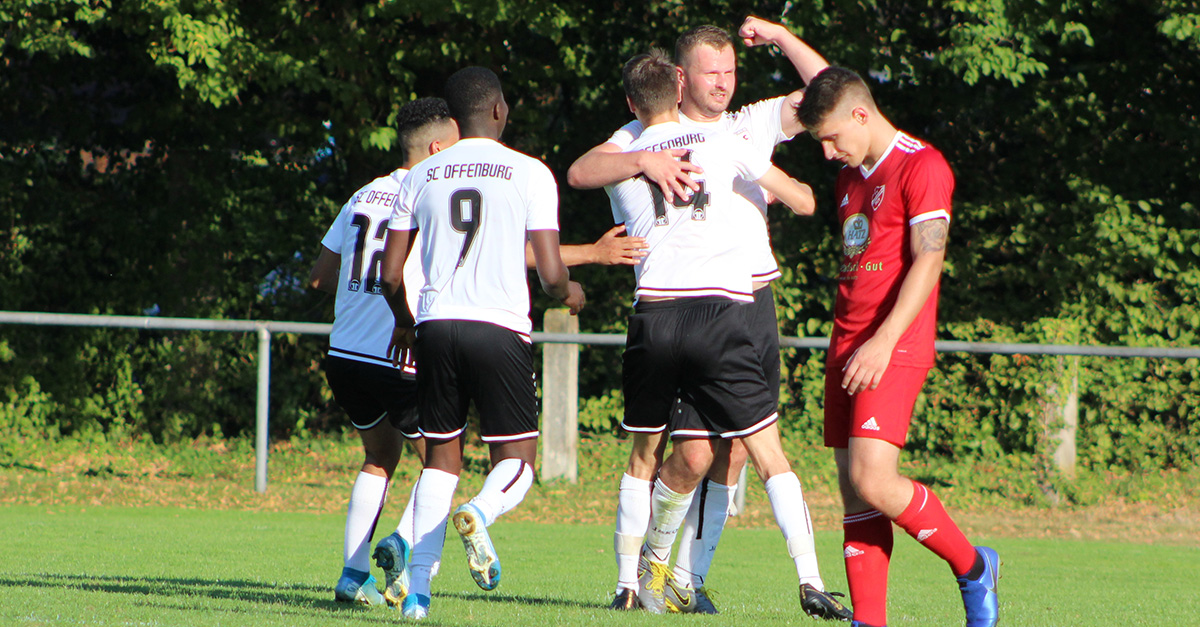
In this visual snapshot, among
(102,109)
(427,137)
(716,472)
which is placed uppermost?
(102,109)

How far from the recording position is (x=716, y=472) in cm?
592

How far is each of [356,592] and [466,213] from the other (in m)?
1.85

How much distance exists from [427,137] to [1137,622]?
12.7 feet

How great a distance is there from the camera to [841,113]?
463 cm

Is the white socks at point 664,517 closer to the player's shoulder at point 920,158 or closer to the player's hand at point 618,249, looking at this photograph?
the player's hand at point 618,249

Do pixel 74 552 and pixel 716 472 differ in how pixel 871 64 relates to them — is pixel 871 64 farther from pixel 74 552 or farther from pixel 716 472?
pixel 74 552

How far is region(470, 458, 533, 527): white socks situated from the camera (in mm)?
4742

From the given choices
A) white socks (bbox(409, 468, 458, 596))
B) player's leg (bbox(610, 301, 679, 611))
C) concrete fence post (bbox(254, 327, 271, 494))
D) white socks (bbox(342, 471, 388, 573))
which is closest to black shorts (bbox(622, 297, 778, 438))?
player's leg (bbox(610, 301, 679, 611))

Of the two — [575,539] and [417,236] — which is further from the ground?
[417,236]

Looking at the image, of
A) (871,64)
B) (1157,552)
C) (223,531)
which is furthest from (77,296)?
(1157,552)

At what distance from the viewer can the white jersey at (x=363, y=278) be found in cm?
579

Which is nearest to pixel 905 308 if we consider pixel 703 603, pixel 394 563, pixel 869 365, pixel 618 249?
pixel 869 365

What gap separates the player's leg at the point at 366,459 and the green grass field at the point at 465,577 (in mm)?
176

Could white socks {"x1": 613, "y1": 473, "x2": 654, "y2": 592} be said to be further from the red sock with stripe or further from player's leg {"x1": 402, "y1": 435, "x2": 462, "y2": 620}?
the red sock with stripe
